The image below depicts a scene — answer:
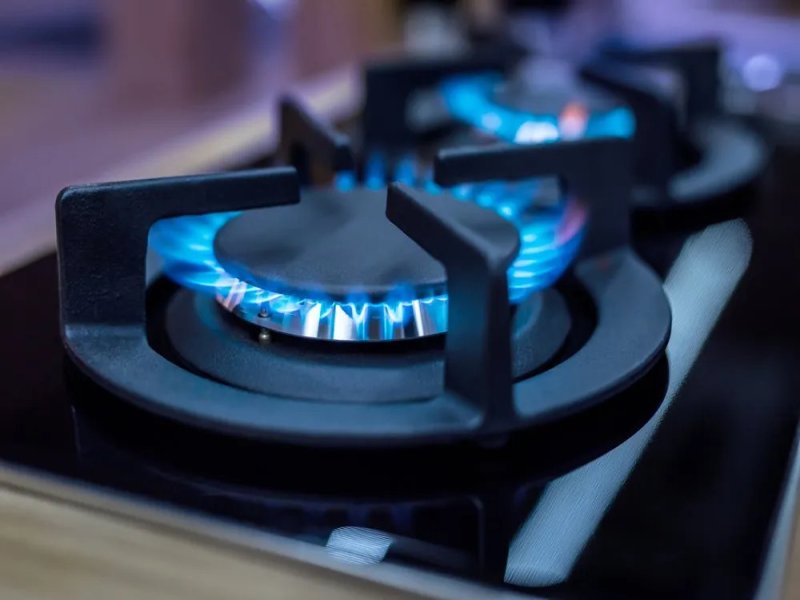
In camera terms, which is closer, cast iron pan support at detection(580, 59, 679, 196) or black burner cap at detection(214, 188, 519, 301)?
black burner cap at detection(214, 188, 519, 301)

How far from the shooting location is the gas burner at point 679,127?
76 centimetres

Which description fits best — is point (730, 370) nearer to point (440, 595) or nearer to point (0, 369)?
point (440, 595)

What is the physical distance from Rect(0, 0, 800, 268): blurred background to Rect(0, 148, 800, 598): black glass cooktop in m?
0.27

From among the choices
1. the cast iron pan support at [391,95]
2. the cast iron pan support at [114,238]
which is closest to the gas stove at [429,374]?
Result: the cast iron pan support at [114,238]

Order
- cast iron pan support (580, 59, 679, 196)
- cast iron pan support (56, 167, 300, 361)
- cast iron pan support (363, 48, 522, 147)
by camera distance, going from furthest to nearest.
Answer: cast iron pan support (363, 48, 522, 147) → cast iron pan support (580, 59, 679, 196) → cast iron pan support (56, 167, 300, 361)

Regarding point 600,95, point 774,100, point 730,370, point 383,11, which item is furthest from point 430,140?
point 383,11

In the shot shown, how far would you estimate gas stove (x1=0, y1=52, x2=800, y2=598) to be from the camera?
0.39 metres

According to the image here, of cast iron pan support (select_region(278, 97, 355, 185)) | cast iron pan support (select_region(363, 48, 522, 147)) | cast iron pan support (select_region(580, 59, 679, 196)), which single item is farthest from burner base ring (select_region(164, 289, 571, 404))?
cast iron pan support (select_region(363, 48, 522, 147))

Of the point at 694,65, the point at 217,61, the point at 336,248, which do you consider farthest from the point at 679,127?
the point at 217,61

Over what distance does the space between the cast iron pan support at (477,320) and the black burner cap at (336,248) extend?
5 cm

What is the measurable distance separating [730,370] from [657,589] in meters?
0.20

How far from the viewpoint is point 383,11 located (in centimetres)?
150

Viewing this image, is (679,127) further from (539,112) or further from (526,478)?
(526,478)

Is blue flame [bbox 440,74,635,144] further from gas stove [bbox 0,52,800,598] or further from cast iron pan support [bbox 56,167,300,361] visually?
cast iron pan support [bbox 56,167,300,361]
